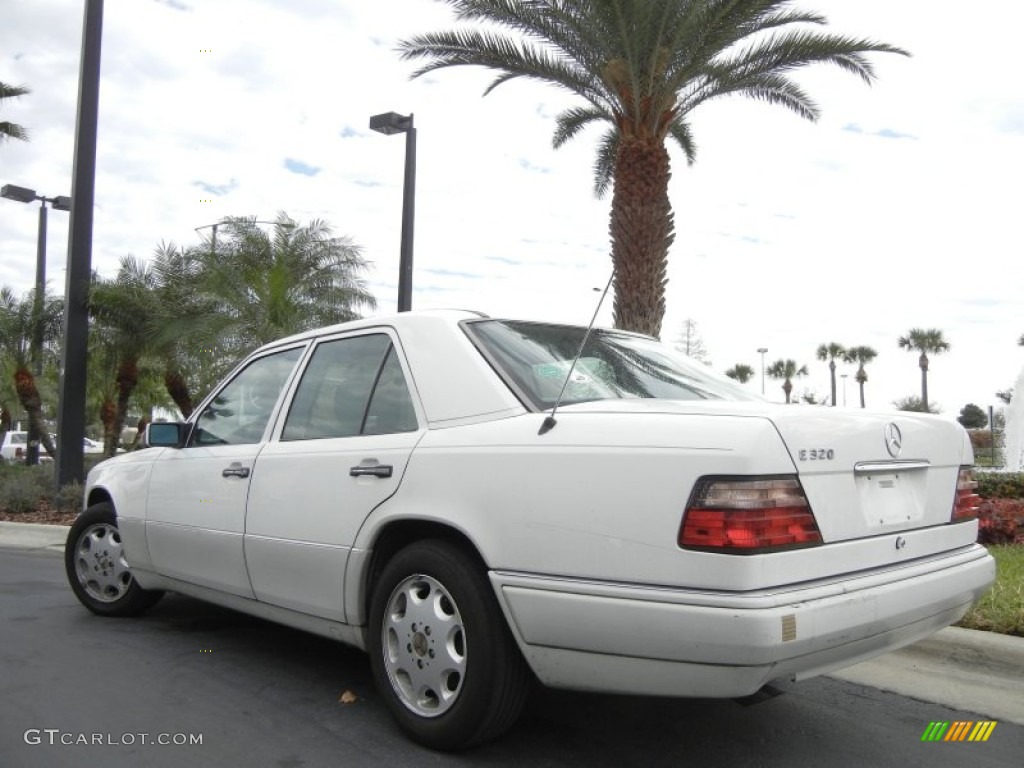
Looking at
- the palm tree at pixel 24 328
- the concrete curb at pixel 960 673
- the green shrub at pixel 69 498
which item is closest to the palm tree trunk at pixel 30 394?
the palm tree at pixel 24 328

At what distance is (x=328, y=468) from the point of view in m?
3.77

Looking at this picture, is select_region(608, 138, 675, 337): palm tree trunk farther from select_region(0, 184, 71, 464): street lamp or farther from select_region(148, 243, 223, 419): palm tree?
select_region(0, 184, 71, 464): street lamp

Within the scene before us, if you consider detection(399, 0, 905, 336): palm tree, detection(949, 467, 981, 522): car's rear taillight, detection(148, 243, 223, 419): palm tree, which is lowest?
detection(949, 467, 981, 522): car's rear taillight

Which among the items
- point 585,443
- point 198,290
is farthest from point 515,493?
point 198,290

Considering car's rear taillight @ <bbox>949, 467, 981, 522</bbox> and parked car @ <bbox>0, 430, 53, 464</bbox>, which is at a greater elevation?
car's rear taillight @ <bbox>949, 467, 981, 522</bbox>

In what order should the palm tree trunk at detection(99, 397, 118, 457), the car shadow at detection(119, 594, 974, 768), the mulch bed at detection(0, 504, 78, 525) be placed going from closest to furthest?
the car shadow at detection(119, 594, 974, 768), the mulch bed at detection(0, 504, 78, 525), the palm tree trunk at detection(99, 397, 118, 457)

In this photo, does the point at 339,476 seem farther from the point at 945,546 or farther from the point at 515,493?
the point at 945,546

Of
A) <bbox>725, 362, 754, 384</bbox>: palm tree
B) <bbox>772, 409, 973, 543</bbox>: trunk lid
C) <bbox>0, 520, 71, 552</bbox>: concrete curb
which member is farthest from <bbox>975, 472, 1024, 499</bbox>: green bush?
<bbox>725, 362, 754, 384</bbox>: palm tree

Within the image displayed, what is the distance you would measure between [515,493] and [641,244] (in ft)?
28.9

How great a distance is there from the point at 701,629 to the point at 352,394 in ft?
6.47

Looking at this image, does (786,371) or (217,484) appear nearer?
(217,484)

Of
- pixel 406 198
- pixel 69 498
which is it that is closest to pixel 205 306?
pixel 69 498

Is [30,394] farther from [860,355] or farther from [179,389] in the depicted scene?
[860,355]

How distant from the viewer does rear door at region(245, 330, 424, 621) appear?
3580mm
